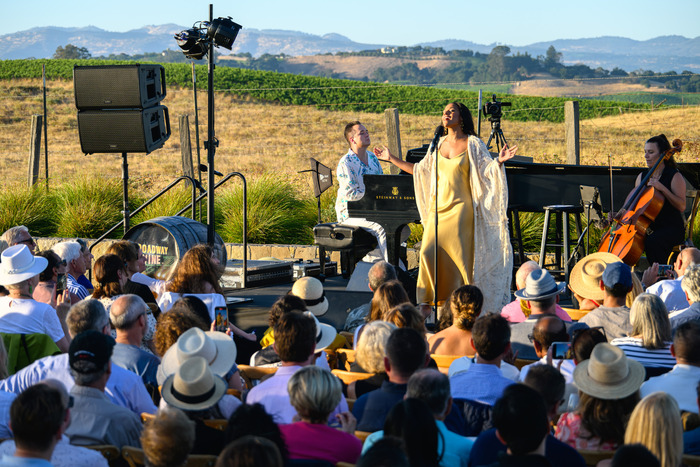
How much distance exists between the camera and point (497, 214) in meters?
6.70

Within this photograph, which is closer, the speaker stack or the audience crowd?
the audience crowd

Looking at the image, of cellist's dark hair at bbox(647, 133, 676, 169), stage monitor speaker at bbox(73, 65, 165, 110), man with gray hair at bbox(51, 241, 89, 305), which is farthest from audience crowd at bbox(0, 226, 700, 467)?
stage monitor speaker at bbox(73, 65, 165, 110)

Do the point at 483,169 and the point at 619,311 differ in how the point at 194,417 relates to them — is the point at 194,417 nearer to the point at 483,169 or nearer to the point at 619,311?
the point at 619,311

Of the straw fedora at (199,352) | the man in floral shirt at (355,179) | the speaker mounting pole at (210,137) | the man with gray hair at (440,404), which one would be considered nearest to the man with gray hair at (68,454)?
the straw fedora at (199,352)

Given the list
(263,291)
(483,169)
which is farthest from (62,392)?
(263,291)

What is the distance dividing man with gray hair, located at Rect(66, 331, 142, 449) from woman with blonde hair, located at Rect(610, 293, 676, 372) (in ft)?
7.73

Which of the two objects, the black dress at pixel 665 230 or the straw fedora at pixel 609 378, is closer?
the straw fedora at pixel 609 378

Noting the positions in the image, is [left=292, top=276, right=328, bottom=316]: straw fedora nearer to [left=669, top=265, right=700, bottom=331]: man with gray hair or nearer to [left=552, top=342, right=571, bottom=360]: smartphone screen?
[left=552, top=342, right=571, bottom=360]: smartphone screen

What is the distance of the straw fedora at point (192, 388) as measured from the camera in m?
3.20

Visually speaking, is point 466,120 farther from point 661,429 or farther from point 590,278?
point 661,429

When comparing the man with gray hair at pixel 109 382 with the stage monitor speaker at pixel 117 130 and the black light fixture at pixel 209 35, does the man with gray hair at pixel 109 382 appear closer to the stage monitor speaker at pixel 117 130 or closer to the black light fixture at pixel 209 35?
the black light fixture at pixel 209 35

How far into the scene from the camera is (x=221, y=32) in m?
6.93

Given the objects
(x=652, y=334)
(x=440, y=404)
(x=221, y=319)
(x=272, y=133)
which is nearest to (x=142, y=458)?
(x=440, y=404)

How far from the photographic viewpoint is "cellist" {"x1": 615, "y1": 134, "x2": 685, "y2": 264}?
6.88 metres
